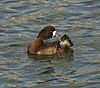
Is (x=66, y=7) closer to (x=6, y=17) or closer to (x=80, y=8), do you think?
(x=80, y=8)

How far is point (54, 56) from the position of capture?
15.3m

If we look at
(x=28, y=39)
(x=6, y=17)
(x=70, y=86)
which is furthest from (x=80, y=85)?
(x=6, y=17)

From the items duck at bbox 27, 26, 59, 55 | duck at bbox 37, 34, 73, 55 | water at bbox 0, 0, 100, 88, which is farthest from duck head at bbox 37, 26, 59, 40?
water at bbox 0, 0, 100, 88

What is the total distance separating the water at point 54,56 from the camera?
1313cm

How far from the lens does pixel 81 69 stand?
13.8 metres

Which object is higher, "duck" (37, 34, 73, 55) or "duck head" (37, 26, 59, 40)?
"duck head" (37, 26, 59, 40)

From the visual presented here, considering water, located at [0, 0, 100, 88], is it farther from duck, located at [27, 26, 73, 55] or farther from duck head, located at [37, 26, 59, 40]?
duck head, located at [37, 26, 59, 40]

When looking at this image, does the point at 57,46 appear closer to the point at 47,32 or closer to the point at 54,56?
the point at 54,56

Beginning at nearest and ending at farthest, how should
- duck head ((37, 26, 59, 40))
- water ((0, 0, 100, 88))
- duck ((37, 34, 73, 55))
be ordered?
1. water ((0, 0, 100, 88))
2. duck ((37, 34, 73, 55))
3. duck head ((37, 26, 59, 40))

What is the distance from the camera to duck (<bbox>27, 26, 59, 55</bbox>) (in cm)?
1563

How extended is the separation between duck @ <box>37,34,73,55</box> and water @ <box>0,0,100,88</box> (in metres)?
0.27

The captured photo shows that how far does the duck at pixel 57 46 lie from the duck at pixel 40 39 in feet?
0.41

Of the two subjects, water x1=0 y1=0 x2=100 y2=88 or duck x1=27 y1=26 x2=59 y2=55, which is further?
duck x1=27 y1=26 x2=59 y2=55

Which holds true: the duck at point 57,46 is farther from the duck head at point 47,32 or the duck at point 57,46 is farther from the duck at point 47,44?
the duck head at point 47,32
